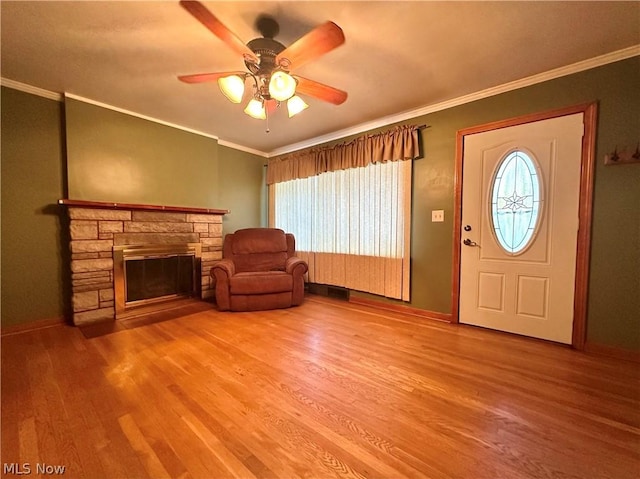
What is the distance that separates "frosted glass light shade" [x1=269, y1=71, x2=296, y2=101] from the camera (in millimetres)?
1650

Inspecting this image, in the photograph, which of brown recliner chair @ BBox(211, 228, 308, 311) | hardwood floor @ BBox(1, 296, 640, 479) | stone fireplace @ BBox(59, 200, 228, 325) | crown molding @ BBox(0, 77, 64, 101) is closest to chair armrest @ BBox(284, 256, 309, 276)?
brown recliner chair @ BBox(211, 228, 308, 311)

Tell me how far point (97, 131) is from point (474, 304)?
14.5 ft

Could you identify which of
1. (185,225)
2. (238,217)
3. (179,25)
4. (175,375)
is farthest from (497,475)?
(238,217)

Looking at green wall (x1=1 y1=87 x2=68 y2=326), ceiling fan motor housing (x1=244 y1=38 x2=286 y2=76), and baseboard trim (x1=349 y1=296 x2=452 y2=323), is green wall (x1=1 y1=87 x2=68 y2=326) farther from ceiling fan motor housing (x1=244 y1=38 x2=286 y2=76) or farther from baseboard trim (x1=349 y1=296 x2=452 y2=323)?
baseboard trim (x1=349 y1=296 x2=452 y2=323)

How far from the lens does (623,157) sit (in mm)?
1964

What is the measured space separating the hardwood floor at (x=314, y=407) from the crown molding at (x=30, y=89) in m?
2.32

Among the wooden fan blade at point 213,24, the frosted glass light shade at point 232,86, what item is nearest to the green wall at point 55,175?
the frosted glass light shade at point 232,86

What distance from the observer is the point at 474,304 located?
8.71ft

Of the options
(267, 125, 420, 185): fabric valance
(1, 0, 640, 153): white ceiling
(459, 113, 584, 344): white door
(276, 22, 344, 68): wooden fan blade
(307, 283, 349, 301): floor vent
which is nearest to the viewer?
(276, 22, 344, 68): wooden fan blade

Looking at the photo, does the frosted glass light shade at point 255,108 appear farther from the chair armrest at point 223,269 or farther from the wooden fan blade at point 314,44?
the chair armrest at point 223,269

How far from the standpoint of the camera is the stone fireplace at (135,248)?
105 inches

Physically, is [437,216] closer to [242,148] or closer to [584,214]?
[584,214]

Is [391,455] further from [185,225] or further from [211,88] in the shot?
[185,225]

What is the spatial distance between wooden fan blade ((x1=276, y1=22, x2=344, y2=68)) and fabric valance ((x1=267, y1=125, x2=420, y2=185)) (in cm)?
174
